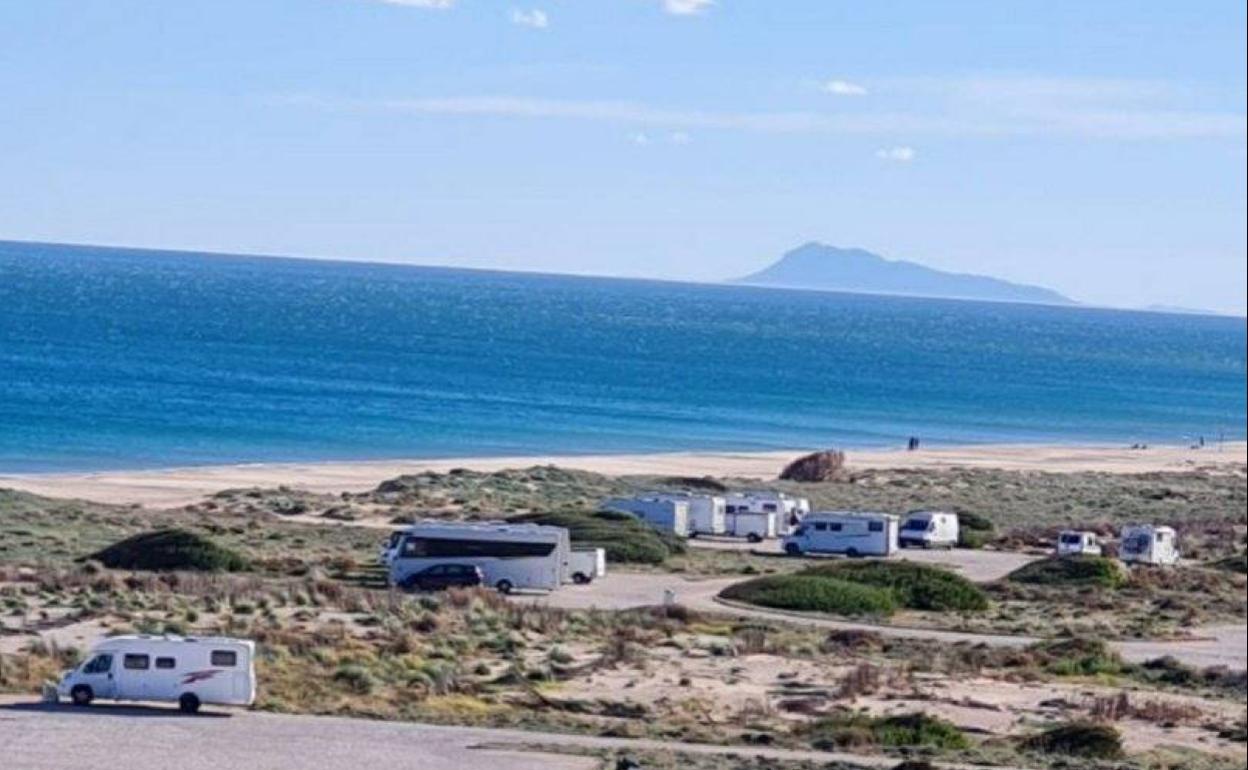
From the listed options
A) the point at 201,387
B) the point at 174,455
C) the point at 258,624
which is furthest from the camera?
the point at 201,387

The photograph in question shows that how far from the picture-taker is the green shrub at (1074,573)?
64375mm

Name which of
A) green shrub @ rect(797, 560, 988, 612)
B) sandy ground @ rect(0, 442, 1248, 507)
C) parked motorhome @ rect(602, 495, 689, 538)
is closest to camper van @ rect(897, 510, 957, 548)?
parked motorhome @ rect(602, 495, 689, 538)

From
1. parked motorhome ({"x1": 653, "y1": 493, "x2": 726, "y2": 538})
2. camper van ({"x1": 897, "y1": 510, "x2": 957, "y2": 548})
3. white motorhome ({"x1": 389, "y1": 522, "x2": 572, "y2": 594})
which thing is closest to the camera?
white motorhome ({"x1": 389, "y1": 522, "x2": 572, "y2": 594})

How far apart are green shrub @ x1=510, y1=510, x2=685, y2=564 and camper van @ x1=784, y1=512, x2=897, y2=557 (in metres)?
3.91

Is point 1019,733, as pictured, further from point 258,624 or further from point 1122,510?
point 1122,510

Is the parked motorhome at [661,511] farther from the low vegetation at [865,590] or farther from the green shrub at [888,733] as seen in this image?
the green shrub at [888,733]

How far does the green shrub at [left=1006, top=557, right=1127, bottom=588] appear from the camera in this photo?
211 ft

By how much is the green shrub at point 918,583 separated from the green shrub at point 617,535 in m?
5.59

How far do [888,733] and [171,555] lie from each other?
2374 centimetres

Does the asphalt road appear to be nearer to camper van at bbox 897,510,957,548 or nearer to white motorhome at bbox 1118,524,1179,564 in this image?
white motorhome at bbox 1118,524,1179,564

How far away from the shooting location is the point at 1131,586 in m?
65.2

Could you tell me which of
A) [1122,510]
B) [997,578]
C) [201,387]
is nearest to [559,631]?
[997,578]

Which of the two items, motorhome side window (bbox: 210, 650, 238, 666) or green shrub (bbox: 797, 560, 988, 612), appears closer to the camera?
motorhome side window (bbox: 210, 650, 238, 666)

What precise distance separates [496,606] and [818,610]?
8.78 metres
